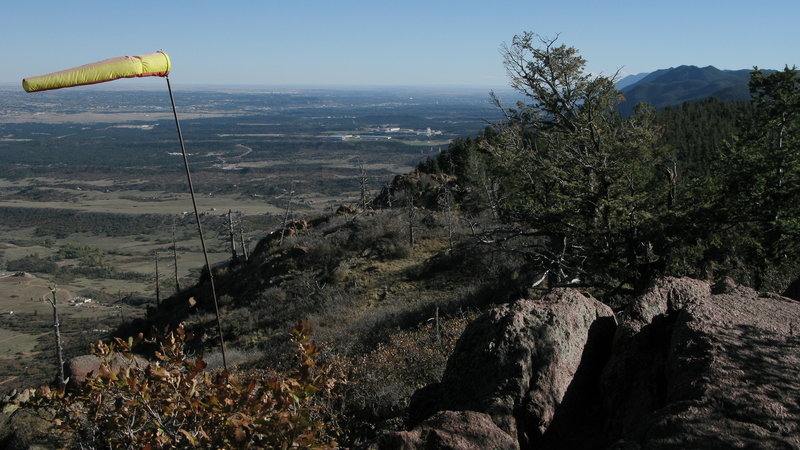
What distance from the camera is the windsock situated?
186 inches

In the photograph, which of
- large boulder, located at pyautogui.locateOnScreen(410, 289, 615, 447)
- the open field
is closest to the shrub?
large boulder, located at pyautogui.locateOnScreen(410, 289, 615, 447)

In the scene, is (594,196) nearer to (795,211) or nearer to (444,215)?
(795,211)

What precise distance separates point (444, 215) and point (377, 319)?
12.2 m

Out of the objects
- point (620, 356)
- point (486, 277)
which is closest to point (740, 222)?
point (620, 356)

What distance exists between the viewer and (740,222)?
316 inches

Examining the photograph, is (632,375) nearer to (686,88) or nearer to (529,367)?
(529,367)

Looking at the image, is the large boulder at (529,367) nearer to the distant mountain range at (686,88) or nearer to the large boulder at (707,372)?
the large boulder at (707,372)

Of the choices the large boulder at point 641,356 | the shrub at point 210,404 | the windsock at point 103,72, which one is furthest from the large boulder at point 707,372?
the windsock at point 103,72

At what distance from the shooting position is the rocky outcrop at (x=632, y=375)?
3102 mm

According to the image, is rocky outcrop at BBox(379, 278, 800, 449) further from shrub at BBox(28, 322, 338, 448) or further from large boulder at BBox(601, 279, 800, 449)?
shrub at BBox(28, 322, 338, 448)

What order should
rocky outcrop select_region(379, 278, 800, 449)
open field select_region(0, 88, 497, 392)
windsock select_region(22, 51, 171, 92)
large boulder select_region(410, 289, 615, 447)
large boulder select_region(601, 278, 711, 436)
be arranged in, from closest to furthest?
rocky outcrop select_region(379, 278, 800, 449) < large boulder select_region(601, 278, 711, 436) < large boulder select_region(410, 289, 615, 447) < windsock select_region(22, 51, 171, 92) < open field select_region(0, 88, 497, 392)

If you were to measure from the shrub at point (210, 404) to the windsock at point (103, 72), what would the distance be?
2.35m

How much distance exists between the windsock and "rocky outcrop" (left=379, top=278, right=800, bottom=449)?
3.79 metres

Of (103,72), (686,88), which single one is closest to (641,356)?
(103,72)
